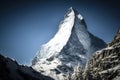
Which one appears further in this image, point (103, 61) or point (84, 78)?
point (103, 61)

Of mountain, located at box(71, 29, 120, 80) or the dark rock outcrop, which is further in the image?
mountain, located at box(71, 29, 120, 80)

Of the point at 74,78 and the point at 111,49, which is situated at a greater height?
the point at 111,49

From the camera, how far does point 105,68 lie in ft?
587

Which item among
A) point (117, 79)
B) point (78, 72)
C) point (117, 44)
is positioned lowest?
point (117, 79)

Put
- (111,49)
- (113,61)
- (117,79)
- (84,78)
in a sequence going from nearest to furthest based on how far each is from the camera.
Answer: (117,79) < (84,78) < (113,61) < (111,49)

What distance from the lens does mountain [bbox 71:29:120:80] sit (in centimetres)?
16275

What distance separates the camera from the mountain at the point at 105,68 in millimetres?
162750

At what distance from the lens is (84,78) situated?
530 ft

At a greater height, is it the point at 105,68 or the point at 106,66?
the point at 106,66

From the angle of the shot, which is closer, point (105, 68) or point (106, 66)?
point (105, 68)

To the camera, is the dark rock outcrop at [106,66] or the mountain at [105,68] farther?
the mountain at [105,68]

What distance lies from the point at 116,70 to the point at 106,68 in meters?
16.6

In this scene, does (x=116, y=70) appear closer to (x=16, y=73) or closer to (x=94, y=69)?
(x=94, y=69)

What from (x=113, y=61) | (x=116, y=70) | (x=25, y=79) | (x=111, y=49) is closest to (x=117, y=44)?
(x=111, y=49)
